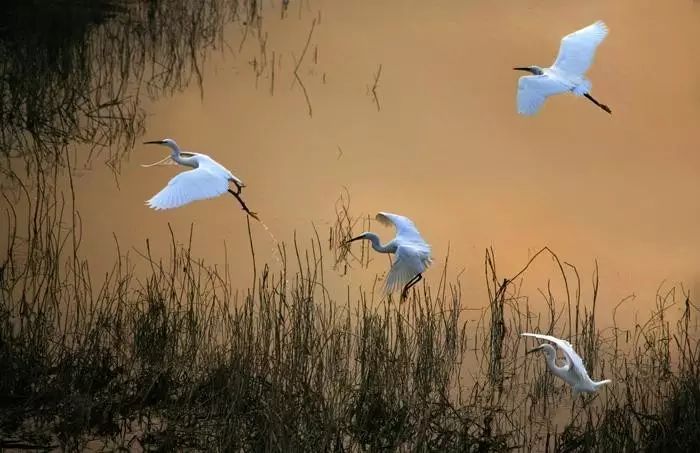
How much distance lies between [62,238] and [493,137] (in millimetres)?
2190

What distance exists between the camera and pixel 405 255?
3273 mm

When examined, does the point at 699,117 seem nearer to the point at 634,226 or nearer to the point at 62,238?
the point at 634,226

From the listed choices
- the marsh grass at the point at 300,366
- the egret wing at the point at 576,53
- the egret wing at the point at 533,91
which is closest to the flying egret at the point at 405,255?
the marsh grass at the point at 300,366

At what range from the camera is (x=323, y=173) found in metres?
4.91

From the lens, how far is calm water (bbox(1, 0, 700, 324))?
175 inches

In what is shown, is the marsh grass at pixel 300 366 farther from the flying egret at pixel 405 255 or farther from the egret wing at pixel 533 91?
the egret wing at pixel 533 91

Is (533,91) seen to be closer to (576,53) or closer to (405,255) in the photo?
(576,53)

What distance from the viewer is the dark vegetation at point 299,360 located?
3.11 m

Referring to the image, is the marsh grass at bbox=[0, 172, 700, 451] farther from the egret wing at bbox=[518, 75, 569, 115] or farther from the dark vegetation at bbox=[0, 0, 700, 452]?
the egret wing at bbox=[518, 75, 569, 115]

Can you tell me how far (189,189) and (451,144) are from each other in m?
2.41

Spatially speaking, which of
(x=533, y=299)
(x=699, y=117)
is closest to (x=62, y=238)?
(x=533, y=299)

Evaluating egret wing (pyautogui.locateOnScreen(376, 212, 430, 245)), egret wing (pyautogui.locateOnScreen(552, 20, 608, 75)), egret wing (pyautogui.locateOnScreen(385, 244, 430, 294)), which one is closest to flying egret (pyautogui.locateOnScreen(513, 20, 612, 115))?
egret wing (pyautogui.locateOnScreen(552, 20, 608, 75))

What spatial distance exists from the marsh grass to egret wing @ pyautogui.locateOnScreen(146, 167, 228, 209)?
0.43 meters

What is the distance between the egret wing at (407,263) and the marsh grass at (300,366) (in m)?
0.26
